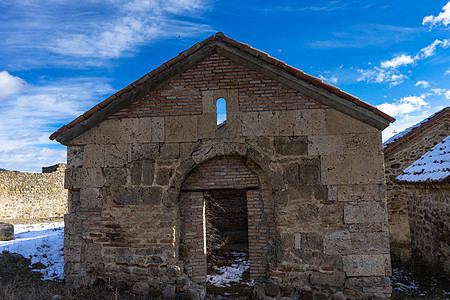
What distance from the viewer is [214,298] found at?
5715mm

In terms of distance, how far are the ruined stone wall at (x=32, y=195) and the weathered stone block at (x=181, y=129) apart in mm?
15269

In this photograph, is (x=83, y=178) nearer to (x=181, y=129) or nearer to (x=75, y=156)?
(x=75, y=156)

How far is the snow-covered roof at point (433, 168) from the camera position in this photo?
715cm

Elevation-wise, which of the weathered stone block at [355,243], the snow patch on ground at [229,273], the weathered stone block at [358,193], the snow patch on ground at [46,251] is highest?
the weathered stone block at [358,193]

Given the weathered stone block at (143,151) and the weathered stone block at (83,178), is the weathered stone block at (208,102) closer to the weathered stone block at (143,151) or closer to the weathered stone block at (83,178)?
the weathered stone block at (143,151)

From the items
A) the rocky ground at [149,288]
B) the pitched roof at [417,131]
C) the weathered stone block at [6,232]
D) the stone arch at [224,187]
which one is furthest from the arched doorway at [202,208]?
the weathered stone block at [6,232]

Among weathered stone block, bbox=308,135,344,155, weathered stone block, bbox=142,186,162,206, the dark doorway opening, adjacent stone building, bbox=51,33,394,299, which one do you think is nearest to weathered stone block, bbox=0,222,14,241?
adjacent stone building, bbox=51,33,394,299

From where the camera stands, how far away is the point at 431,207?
768cm

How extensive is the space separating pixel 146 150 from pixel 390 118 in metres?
4.59

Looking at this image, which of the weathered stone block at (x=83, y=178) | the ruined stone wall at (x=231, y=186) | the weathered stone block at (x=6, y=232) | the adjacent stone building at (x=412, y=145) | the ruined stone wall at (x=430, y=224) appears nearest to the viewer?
the ruined stone wall at (x=231, y=186)

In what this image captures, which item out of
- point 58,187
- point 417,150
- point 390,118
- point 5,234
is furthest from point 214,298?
point 58,187

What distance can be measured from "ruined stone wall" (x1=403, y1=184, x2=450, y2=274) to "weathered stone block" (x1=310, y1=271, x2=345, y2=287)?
3637 mm

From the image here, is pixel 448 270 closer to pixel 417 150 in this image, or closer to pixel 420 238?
pixel 420 238

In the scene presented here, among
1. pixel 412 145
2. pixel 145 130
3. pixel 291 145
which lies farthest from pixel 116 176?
pixel 412 145
